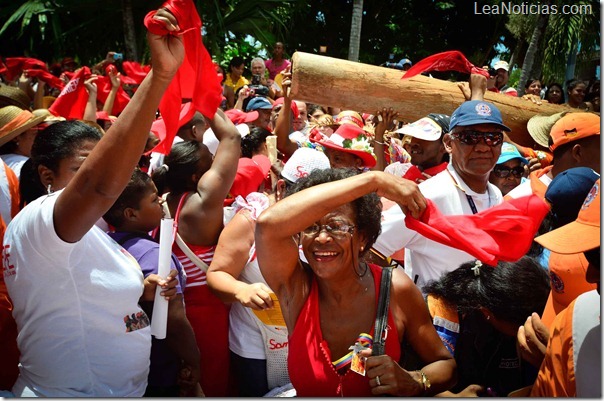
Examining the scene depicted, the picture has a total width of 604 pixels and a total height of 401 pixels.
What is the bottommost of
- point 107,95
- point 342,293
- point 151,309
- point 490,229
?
point 151,309

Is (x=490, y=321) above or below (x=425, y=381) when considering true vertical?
above

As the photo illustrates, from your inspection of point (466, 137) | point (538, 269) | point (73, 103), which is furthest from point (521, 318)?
point (73, 103)

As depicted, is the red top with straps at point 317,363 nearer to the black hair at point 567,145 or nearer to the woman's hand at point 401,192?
the woman's hand at point 401,192

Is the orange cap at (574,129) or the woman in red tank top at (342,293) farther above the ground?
the orange cap at (574,129)

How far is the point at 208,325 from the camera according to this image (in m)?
3.48

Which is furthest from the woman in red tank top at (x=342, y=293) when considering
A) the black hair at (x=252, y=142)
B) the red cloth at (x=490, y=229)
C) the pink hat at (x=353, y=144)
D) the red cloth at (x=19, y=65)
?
the red cloth at (x=19, y=65)

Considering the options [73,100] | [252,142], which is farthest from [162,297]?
[73,100]

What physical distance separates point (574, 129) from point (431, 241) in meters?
1.22

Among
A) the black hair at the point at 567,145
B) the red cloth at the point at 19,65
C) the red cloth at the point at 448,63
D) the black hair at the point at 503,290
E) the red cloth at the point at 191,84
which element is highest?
the red cloth at the point at 19,65

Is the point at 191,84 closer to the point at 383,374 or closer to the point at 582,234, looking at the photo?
the point at 383,374

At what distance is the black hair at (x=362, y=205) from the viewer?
8.86ft

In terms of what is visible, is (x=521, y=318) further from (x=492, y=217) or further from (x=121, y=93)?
(x=121, y=93)

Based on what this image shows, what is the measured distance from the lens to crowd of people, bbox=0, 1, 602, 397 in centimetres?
214

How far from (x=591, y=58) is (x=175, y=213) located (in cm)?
1168
